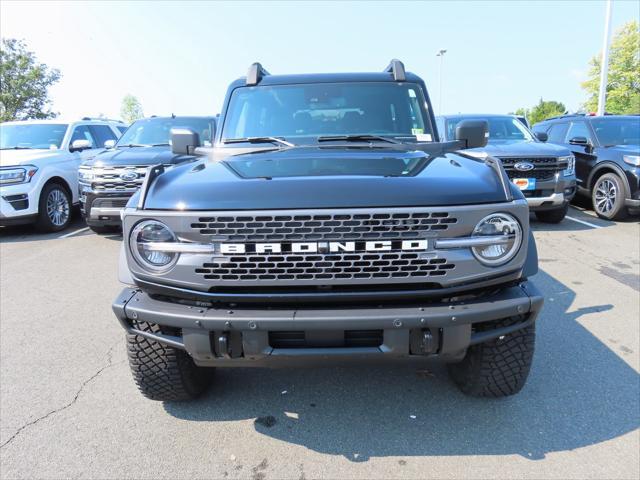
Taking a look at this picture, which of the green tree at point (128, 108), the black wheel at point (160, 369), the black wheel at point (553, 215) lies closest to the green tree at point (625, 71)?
the black wheel at point (553, 215)

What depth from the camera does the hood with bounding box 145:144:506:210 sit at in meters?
2.06

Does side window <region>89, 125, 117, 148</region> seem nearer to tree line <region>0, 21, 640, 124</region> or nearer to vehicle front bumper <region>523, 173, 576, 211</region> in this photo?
vehicle front bumper <region>523, 173, 576, 211</region>

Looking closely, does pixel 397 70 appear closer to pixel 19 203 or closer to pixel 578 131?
pixel 19 203

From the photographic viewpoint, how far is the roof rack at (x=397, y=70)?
380cm

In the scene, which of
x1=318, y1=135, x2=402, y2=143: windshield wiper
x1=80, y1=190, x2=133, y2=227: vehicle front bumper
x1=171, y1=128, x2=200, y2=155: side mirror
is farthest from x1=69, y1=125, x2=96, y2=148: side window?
x1=318, y1=135, x2=402, y2=143: windshield wiper

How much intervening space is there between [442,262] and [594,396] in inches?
62.7

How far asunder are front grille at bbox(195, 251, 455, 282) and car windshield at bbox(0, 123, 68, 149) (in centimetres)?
837

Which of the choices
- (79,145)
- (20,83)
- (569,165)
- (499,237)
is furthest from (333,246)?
(20,83)

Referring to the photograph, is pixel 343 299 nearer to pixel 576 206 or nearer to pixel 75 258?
pixel 75 258

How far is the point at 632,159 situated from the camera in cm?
791

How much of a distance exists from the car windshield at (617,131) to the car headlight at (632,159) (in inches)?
34.3

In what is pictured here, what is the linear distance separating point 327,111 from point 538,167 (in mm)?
5195

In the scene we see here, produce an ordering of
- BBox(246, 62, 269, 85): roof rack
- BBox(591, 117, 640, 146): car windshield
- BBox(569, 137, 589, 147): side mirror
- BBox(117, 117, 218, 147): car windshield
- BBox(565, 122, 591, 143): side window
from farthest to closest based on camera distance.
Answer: BBox(565, 122, 591, 143): side window < BBox(569, 137, 589, 147): side mirror < BBox(591, 117, 640, 146): car windshield < BBox(117, 117, 218, 147): car windshield < BBox(246, 62, 269, 85): roof rack

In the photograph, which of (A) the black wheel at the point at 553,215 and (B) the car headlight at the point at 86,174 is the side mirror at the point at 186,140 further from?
(A) the black wheel at the point at 553,215
